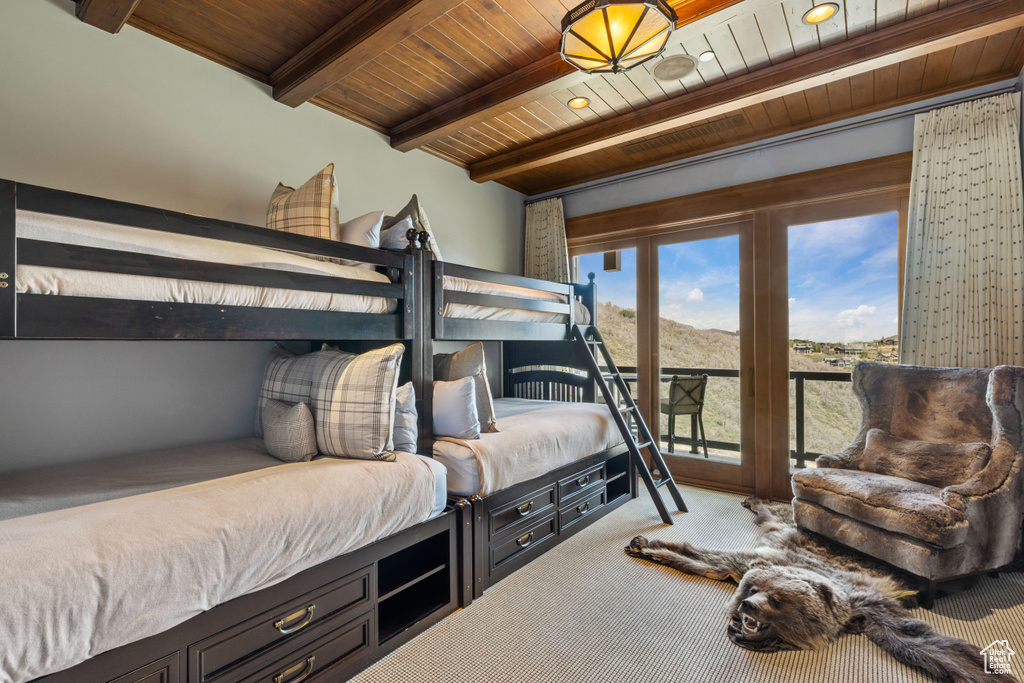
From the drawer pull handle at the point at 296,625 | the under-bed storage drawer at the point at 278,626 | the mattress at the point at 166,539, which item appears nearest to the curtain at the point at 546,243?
the mattress at the point at 166,539

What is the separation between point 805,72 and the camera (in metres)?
2.53

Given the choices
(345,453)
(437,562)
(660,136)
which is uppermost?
(660,136)

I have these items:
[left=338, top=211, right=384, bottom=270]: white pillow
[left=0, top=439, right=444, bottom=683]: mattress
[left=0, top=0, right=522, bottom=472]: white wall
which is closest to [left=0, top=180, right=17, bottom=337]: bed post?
[left=0, top=439, right=444, bottom=683]: mattress

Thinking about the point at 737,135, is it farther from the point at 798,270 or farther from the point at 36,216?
the point at 36,216

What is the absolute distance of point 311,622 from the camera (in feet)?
5.25

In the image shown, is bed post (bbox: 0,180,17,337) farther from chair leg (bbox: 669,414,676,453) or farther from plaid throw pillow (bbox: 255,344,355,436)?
chair leg (bbox: 669,414,676,453)

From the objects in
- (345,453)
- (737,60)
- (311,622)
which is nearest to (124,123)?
(345,453)

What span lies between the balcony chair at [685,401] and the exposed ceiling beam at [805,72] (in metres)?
1.91

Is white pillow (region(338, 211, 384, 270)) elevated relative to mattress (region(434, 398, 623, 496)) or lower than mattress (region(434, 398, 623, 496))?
elevated

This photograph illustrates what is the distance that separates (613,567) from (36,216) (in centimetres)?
263

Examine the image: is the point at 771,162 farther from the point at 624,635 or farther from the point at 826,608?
the point at 624,635

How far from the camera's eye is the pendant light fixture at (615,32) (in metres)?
1.70

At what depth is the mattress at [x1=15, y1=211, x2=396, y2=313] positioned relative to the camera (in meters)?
1.23

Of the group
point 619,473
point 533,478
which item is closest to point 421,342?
point 533,478
